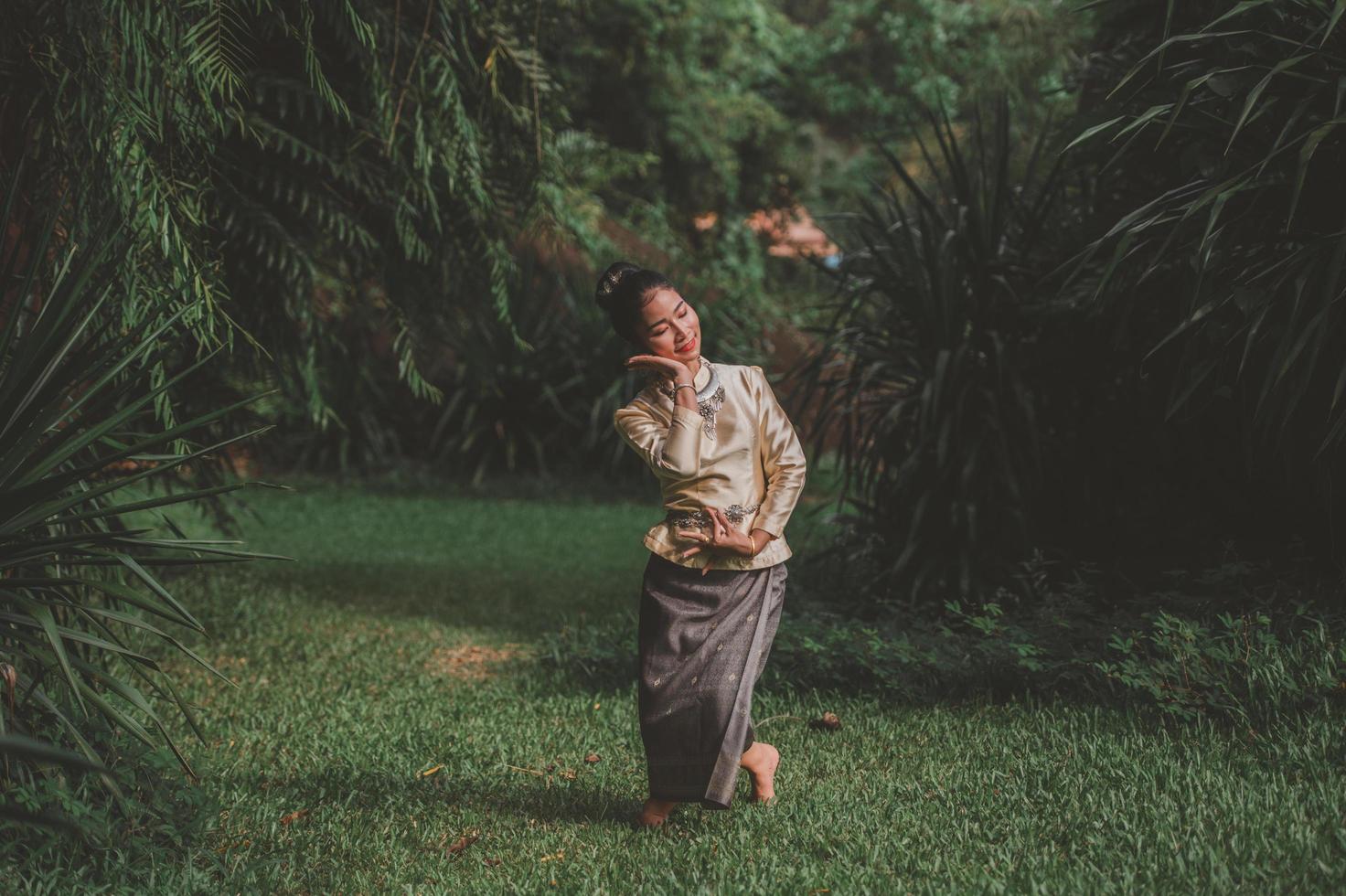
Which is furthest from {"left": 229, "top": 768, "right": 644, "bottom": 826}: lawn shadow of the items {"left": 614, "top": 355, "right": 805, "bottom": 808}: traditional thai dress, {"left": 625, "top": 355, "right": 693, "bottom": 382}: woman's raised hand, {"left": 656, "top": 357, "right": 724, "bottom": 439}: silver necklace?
{"left": 625, "top": 355, "right": 693, "bottom": 382}: woman's raised hand

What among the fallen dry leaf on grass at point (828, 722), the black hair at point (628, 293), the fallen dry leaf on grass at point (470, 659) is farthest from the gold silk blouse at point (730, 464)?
the fallen dry leaf on grass at point (470, 659)

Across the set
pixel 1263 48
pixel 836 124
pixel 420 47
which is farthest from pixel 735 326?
pixel 836 124

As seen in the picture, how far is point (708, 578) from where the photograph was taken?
3.37 metres

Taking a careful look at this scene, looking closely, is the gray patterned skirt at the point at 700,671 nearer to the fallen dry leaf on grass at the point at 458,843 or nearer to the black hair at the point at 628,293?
the fallen dry leaf on grass at the point at 458,843

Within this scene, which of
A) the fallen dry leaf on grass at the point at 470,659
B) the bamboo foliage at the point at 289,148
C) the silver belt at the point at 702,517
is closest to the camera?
the silver belt at the point at 702,517

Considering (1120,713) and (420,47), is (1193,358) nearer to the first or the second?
(1120,713)

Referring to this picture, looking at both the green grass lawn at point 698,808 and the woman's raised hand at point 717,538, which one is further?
the woman's raised hand at point 717,538

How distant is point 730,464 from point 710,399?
0.59 ft

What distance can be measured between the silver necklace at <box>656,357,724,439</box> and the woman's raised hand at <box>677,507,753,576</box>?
0.71 ft

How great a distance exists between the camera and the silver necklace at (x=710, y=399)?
3.32m

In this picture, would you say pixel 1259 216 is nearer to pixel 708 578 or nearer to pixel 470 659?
pixel 708 578

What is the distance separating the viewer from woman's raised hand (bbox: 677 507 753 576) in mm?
3266

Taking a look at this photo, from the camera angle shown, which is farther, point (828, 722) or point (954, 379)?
point (954, 379)

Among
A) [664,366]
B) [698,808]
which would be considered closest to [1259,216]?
[664,366]
